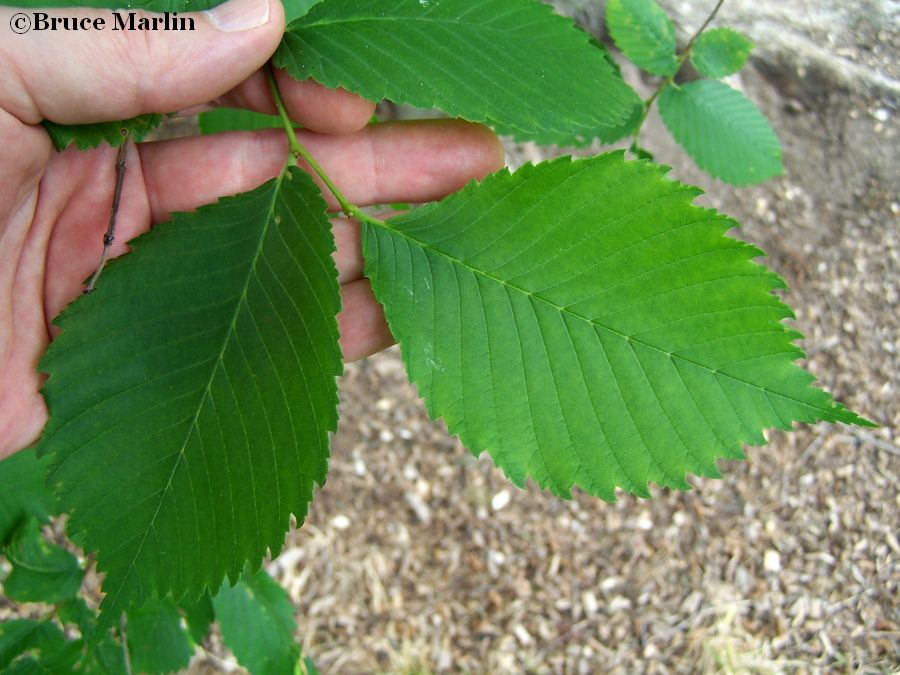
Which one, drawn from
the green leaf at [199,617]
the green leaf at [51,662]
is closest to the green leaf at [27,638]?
the green leaf at [51,662]

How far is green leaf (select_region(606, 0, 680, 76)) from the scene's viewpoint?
1.92m

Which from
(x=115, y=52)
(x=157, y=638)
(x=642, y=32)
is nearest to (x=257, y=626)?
(x=157, y=638)

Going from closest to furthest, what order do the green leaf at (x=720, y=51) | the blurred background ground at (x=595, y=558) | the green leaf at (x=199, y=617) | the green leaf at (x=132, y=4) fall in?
the green leaf at (x=132, y=4)
the green leaf at (x=199, y=617)
the green leaf at (x=720, y=51)
the blurred background ground at (x=595, y=558)

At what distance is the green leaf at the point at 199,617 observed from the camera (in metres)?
1.88

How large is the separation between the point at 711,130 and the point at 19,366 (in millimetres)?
1849

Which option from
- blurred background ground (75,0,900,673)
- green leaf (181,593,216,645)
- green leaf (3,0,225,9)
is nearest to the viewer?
green leaf (3,0,225,9)

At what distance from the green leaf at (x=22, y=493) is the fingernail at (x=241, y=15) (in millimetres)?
1110

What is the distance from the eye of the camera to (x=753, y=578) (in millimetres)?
2965

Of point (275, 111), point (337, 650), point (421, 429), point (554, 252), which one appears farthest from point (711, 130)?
point (337, 650)

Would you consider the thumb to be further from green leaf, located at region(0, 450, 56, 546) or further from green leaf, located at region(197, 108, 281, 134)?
green leaf, located at region(0, 450, 56, 546)

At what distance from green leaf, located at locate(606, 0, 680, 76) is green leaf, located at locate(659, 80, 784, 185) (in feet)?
0.62

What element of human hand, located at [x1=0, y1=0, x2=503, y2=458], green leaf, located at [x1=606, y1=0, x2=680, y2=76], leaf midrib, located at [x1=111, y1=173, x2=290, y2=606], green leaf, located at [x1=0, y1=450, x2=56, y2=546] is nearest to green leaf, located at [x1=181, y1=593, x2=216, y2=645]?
green leaf, located at [x1=0, y1=450, x2=56, y2=546]

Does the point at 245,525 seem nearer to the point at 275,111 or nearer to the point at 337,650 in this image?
the point at 275,111

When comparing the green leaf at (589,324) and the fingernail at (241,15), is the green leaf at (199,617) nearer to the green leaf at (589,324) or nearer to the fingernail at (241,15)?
the green leaf at (589,324)
